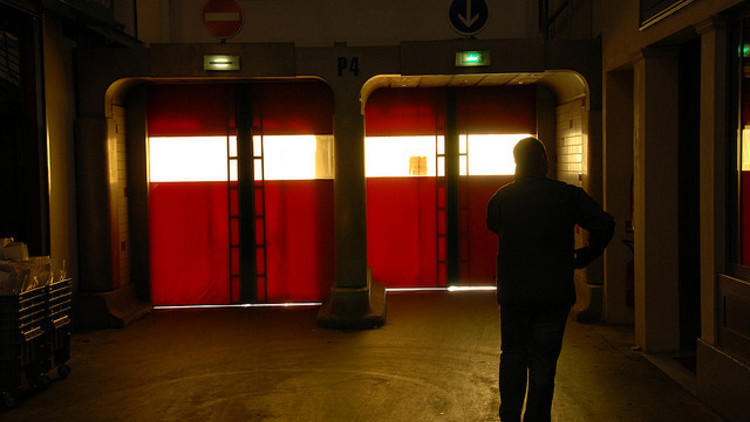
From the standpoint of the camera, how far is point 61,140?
7887 mm

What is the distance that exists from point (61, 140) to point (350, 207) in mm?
3411

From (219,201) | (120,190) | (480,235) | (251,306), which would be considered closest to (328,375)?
(251,306)

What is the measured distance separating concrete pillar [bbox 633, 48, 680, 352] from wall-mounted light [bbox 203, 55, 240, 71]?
4.46m

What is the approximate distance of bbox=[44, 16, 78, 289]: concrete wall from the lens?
7.58 meters

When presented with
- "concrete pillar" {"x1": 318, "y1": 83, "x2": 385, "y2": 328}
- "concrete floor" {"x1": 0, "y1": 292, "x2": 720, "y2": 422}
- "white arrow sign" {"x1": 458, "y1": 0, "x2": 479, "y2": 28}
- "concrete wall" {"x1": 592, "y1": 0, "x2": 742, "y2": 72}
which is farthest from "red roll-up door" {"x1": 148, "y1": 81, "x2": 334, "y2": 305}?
"concrete wall" {"x1": 592, "y1": 0, "x2": 742, "y2": 72}

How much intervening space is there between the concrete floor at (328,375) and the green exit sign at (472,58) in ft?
10.0


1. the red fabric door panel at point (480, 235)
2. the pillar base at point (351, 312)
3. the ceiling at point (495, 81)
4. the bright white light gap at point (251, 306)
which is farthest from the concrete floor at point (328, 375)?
the ceiling at point (495, 81)

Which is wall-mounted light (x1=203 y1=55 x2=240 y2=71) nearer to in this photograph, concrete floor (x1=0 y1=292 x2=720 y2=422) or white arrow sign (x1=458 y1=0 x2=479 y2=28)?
white arrow sign (x1=458 y1=0 x2=479 y2=28)

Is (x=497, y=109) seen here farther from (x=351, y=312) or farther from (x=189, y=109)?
(x=189, y=109)

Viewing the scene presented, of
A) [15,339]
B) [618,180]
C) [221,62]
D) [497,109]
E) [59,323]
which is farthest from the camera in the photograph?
[497,109]

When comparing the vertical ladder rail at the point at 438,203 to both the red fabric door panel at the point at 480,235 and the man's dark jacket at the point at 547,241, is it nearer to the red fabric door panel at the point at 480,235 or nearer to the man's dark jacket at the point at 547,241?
the red fabric door panel at the point at 480,235

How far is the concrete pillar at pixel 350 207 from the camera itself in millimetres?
8086

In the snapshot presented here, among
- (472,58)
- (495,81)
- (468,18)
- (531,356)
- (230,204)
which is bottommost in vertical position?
(531,356)

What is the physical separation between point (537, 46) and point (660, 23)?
7.05 feet
